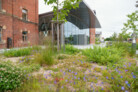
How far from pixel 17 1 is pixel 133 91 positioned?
14.4m

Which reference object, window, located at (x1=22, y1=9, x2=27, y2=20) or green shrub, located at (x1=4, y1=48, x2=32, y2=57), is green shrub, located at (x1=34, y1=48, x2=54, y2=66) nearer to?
green shrub, located at (x1=4, y1=48, x2=32, y2=57)

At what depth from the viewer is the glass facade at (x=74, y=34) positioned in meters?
17.9

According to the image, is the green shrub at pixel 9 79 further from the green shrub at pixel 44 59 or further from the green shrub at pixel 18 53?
the green shrub at pixel 18 53

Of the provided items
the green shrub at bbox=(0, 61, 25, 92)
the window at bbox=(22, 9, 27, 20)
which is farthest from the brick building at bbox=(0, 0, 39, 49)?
the green shrub at bbox=(0, 61, 25, 92)

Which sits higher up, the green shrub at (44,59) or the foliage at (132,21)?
the foliage at (132,21)

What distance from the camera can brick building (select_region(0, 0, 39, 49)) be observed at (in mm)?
9555

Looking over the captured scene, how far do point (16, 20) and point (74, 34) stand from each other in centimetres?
1144

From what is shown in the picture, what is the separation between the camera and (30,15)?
541 inches

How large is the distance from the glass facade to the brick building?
20.6ft

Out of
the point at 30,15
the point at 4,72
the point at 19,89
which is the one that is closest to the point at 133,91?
the point at 19,89

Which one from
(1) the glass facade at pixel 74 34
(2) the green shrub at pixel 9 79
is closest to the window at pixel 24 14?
(1) the glass facade at pixel 74 34

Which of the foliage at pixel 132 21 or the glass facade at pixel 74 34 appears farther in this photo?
the glass facade at pixel 74 34

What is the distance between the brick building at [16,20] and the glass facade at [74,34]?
6.29 meters

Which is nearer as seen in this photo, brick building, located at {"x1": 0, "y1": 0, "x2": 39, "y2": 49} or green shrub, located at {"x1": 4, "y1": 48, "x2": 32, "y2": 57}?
green shrub, located at {"x1": 4, "y1": 48, "x2": 32, "y2": 57}
